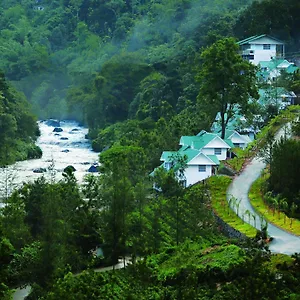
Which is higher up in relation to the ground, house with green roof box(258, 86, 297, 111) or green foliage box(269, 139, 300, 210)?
house with green roof box(258, 86, 297, 111)

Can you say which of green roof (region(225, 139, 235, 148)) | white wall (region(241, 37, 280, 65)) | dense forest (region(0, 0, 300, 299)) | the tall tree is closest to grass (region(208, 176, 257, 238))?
dense forest (region(0, 0, 300, 299))

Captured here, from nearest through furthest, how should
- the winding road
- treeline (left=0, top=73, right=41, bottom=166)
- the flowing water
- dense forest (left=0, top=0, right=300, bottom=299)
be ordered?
dense forest (left=0, top=0, right=300, bottom=299), the winding road, the flowing water, treeline (left=0, top=73, right=41, bottom=166)

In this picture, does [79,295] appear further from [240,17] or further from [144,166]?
[240,17]

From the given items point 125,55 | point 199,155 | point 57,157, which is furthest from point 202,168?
point 125,55

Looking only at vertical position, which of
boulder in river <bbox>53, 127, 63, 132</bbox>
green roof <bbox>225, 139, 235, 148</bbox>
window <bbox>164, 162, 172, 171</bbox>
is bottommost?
boulder in river <bbox>53, 127, 63, 132</bbox>

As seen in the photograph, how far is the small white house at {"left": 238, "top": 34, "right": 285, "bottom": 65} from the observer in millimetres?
51469

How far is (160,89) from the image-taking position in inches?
2234

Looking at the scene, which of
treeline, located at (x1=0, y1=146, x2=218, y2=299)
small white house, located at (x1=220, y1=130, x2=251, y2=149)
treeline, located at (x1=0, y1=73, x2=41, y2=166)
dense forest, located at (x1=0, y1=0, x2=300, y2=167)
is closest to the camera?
treeline, located at (x1=0, y1=146, x2=218, y2=299)

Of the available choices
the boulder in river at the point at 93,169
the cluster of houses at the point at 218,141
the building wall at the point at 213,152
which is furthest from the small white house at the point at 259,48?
the building wall at the point at 213,152

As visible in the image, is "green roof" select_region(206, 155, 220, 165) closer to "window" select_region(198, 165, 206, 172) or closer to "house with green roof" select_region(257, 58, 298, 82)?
"window" select_region(198, 165, 206, 172)

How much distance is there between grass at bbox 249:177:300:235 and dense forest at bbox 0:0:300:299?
80 cm

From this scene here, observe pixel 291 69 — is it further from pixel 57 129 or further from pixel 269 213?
pixel 57 129

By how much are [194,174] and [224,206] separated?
249 inches

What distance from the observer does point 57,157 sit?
52.2 metres
